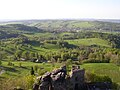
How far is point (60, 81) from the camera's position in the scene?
9256 centimetres

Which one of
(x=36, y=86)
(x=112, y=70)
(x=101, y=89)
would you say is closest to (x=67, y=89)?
(x=36, y=86)

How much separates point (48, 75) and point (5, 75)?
86.3 m

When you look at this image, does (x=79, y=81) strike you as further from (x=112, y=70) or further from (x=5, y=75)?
(x=112, y=70)

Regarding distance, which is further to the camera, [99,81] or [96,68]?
[96,68]

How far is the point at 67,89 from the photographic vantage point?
9375cm

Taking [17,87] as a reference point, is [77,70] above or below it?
above

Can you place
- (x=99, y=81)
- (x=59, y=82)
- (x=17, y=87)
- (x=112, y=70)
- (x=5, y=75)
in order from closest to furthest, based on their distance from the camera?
(x=59, y=82), (x=17, y=87), (x=99, y=81), (x=5, y=75), (x=112, y=70)

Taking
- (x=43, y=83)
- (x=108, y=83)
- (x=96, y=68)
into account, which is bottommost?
(x=96, y=68)

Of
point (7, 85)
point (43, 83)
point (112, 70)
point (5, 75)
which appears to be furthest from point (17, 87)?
point (112, 70)

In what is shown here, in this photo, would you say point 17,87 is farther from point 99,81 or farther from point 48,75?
point 99,81

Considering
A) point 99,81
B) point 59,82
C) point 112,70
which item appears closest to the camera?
point 59,82

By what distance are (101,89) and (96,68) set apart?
94228 mm

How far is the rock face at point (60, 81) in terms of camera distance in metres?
91.9

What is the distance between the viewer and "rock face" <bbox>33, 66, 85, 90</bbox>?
9194 cm
